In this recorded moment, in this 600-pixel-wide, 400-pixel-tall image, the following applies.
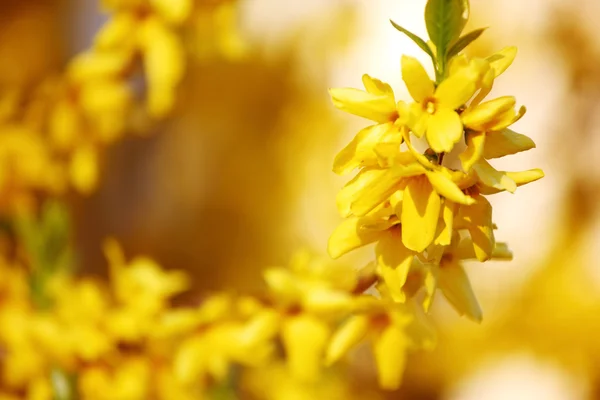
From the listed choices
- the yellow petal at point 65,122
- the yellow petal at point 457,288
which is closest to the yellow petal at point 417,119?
the yellow petal at point 457,288

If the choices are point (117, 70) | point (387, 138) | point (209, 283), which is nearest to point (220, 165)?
point (209, 283)

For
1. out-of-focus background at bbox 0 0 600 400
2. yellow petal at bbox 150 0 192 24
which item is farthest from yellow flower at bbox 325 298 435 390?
out-of-focus background at bbox 0 0 600 400

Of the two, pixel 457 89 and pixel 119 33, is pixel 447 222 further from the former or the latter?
pixel 119 33

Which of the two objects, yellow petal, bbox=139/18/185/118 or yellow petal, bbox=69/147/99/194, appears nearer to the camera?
yellow petal, bbox=139/18/185/118

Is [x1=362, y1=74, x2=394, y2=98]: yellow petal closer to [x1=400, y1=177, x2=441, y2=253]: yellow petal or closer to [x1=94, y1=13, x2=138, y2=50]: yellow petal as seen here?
[x1=400, y1=177, x2=441, y2=253]: yellow petal

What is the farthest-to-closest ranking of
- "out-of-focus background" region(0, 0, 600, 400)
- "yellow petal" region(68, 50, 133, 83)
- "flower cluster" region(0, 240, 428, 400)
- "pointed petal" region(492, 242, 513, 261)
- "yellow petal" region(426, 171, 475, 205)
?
A: "out-of-focus background" region(0, 0, 600, 400) → "yellow petal" region(68, 50, 133, 83) → "flower cluster" region(0, 240, 428, 400) → "pointed petal" region(492, 242, 513, 261) → "yellow petal" region(426, 171, 475, 205)

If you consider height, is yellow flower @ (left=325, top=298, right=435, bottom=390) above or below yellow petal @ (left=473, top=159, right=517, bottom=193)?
below

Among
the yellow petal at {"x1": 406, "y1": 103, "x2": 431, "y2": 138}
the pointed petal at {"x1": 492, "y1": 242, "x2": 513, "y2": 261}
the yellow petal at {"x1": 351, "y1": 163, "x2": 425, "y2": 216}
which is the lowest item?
the pointed petal at {"x1": 492, "y1": 242, "x2": 513, "y2": 261}
